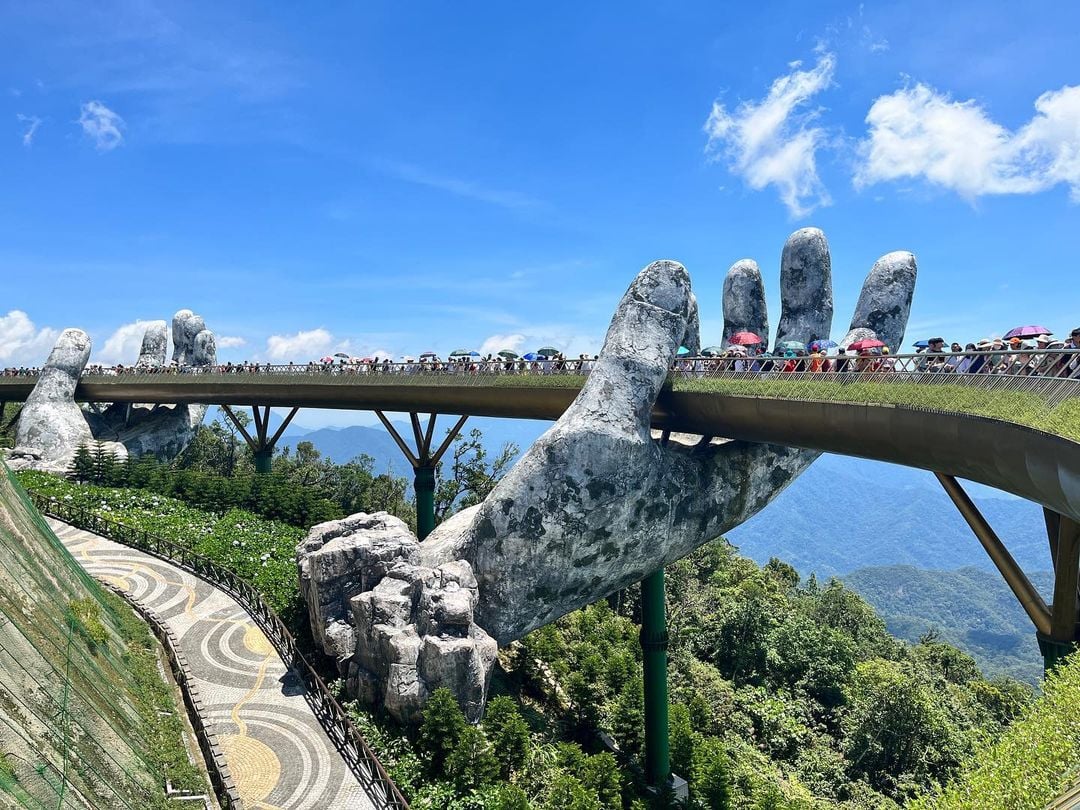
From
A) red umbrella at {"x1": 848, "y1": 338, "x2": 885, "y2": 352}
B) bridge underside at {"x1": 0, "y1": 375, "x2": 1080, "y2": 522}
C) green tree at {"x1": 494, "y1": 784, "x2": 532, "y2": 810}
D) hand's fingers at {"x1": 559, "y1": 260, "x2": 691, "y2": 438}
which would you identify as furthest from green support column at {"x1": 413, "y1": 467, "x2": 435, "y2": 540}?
red umbrella at {"x1": 848, "y1": 338, "x2": 885, "y2": 352}

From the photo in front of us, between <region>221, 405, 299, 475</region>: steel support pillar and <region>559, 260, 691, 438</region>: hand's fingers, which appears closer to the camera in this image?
<region>559, 260, 691, 438</region>: hand's fingers

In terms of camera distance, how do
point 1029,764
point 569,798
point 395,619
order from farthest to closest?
point 395,619
point 569,798
point 1029,764

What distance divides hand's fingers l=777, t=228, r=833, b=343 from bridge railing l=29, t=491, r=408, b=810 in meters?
22.6

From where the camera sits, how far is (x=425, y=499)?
35812 mm

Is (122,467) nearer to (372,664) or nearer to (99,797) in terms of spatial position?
(372,664)

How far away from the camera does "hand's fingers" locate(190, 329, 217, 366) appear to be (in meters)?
56.1

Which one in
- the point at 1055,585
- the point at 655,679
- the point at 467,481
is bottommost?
the point at 655,679

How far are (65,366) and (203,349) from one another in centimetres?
990

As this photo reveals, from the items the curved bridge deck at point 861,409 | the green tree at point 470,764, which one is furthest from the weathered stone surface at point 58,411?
the green tree at point 470,764

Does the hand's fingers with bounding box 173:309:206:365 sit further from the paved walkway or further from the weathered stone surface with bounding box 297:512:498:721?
the weathered stone surface with bounding box 297:512:498:721

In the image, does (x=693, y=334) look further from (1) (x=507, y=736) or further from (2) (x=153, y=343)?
(2) (x=153, y=343)

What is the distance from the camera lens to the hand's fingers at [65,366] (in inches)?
1880

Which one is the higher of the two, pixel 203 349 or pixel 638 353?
pixel 203 349

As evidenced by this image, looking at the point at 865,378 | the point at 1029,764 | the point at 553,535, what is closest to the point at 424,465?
the point at 553,535
